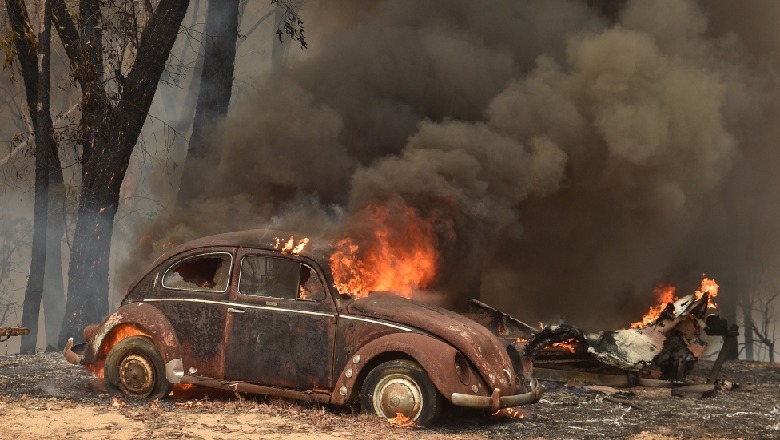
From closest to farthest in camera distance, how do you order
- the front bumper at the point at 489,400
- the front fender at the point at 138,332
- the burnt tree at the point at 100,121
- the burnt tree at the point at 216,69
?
the front bumper at the point at 489,400 < the front fender at the point at 138,332 < the burnt tree at the point at 100,121 < the burnt tree at the point at 216,69

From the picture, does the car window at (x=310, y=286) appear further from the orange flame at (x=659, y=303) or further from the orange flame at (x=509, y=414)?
the orange flame at (x=659, y=303)

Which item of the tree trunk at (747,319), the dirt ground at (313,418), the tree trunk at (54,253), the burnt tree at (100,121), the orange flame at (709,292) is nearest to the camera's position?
the dirt ground at (313,418)

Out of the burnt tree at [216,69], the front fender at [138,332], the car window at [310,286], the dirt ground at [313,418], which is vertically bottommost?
the dirt ground at [313,418]

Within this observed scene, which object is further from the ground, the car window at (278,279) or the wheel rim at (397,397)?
the car window at (278,279)

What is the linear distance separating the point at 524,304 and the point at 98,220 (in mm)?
8361

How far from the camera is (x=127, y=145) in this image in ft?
48.3

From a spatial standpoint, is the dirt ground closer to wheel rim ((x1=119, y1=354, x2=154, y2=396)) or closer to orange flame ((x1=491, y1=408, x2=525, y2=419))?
orange flame ((x1=491, y1=408, x2=525, y2=419))

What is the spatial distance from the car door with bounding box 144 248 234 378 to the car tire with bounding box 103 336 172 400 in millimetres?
327

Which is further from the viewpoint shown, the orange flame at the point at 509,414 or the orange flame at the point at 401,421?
the orange flame at the point at 509,414

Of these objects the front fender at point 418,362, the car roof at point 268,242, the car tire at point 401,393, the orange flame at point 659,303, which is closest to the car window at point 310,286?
the car roof at point 268,242

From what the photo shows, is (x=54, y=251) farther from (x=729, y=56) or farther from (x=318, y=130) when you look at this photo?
(x=729, y=56)

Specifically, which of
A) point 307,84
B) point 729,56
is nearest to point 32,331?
point 307,84

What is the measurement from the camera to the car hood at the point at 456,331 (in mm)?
8094

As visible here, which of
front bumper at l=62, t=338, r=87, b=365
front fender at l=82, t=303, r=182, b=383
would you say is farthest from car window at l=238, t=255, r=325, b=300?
front bumper at l=62, t=338, r=87, b=365
